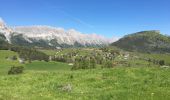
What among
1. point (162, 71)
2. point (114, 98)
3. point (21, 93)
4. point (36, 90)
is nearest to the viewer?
point (114, 98)

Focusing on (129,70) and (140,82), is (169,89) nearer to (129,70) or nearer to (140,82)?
(140,82)

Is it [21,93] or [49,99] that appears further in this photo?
[21,93]

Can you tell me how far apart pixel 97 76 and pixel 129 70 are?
359 centimetres

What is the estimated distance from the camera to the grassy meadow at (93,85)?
838 inches

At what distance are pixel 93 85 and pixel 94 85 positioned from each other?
89mm

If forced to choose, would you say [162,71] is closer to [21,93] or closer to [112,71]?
[112,71]

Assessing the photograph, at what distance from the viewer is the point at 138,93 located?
2158cm

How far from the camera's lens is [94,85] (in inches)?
1032

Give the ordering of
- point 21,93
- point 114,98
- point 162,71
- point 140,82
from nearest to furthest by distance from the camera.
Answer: point 114,98 < point 21,93 < point 140,82 < point 162,71

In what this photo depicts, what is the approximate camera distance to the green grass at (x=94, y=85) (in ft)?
69.8

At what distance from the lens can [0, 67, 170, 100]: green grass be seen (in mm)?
21266

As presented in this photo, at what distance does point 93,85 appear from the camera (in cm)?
2625

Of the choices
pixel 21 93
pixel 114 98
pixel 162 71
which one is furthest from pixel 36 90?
pixel 162 71

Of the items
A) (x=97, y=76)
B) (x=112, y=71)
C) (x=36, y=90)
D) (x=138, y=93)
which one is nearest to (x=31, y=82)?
(x=36, y=90)
